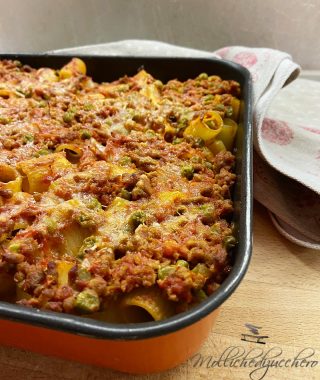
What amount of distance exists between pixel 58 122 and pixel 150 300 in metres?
1.07

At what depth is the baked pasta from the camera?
4.55 ft

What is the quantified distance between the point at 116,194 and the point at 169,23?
1.99 m

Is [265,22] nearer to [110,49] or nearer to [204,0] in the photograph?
[204,0]

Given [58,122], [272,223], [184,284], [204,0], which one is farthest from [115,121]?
[204,0]

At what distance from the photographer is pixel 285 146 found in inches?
90.0

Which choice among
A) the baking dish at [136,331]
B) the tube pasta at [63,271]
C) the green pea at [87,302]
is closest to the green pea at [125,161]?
the baking dish at [136,331]

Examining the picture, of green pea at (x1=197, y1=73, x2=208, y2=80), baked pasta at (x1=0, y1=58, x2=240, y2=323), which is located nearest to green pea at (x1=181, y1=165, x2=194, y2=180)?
baked pasta at (x1=0, y1=58, x2=240, y2=323)

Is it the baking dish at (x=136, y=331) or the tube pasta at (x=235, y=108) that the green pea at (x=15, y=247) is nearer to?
the baking dish at (x=136, y=331)

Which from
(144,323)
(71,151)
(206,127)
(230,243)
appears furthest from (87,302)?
(206,127)

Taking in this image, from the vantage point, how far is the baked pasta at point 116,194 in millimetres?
A: 1387

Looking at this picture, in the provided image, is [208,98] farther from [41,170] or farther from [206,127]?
[41,170]

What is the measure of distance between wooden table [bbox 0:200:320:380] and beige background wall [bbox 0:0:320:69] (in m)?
1.76

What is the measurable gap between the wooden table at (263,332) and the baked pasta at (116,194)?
0.80 feet

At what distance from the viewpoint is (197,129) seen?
2055 millimetres
